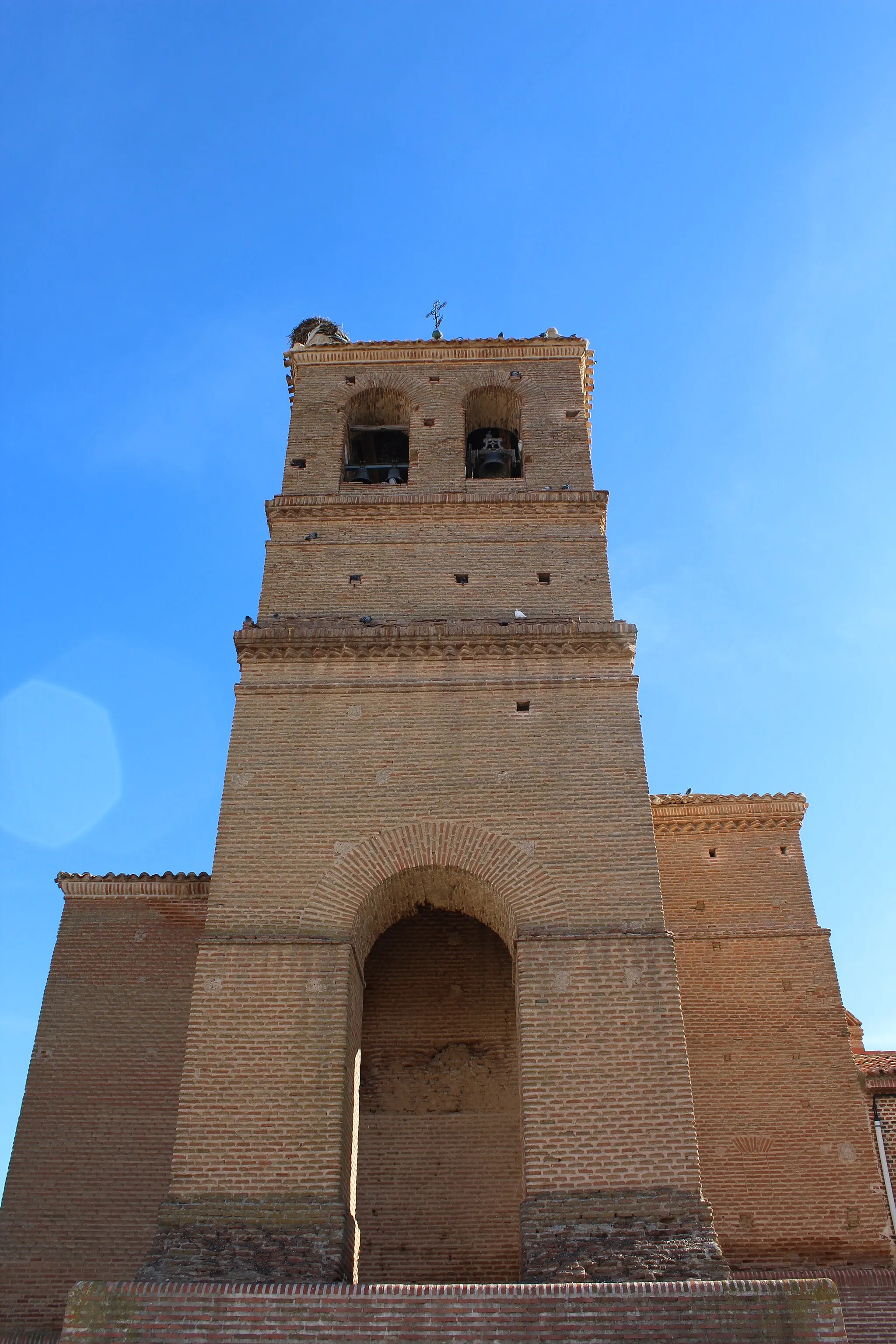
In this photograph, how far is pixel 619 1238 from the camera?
7.72 m

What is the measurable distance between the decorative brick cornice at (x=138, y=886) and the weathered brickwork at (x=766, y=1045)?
5.29m

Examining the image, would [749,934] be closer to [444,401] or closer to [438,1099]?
[438,1099]

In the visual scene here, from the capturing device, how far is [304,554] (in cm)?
1231

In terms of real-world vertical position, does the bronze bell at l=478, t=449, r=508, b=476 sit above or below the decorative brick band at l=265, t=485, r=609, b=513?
above

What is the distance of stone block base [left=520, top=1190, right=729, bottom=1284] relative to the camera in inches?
296

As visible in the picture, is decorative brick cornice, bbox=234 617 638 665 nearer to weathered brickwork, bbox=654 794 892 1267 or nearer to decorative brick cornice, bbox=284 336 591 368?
weathered brickwork, bbox=654 794 892 1267

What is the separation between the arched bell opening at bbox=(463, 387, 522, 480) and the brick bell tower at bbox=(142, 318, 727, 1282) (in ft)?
2.51

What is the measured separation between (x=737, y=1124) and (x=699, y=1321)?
4339 mm

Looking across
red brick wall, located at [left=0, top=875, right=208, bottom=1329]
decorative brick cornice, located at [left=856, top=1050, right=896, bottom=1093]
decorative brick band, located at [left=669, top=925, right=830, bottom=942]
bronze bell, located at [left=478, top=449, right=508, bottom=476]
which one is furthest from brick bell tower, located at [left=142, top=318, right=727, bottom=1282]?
decorative brick cornice, located at [left=856, top=1050, right=896, bottom=1093]

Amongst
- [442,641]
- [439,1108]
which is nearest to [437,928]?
[439,1108]

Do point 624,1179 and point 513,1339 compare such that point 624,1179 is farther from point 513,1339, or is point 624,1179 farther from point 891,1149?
point 891,1149

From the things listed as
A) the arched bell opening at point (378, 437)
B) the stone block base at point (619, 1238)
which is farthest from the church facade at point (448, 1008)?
the arched bell opening at point (378, 437)

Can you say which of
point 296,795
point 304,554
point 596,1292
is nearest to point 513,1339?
point 596,1292

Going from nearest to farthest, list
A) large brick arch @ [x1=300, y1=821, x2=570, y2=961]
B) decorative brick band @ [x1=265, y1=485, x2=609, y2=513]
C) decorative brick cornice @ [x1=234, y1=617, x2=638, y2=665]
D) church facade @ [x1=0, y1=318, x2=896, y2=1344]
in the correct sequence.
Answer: church facade @ [x1=0, y1=318, x2=896, y2=1344] → large brick arch @ [x1=300, y1=821, x2=570, y2=961] → decorative brick cornice @ [x1=234, y1=617, x2=638, y2=665] → decorative brick band @ [x1=265, y1=485, x2=609, y2=513]
